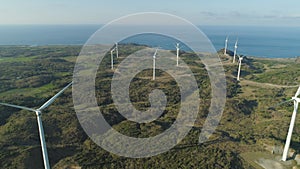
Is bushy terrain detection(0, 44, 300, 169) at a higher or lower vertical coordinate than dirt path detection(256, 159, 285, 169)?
higher

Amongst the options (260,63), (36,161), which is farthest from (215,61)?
(36,161)

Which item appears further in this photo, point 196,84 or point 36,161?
point 196,84

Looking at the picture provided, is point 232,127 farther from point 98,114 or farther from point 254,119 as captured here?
point 98,114

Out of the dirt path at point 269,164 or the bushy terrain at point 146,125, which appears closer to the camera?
the bushy terrain at point 146,125

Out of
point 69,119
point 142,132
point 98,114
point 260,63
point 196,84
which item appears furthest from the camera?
point 260,63

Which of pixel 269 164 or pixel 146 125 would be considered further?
pixel 146 125

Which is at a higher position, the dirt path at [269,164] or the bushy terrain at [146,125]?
the bushy terrain at [146,125]

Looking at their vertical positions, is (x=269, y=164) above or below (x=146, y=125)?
below

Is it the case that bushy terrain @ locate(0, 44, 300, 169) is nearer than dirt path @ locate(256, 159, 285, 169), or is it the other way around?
bushy terrain @ locate(0, 44, 300, 169)
